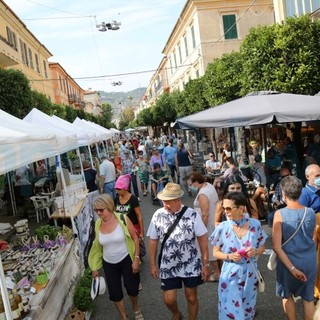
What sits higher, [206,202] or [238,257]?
[206,202]

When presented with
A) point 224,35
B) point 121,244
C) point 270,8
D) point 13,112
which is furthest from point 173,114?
point 121,244

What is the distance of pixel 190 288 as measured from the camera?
12.3ft

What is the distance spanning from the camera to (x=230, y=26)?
28422 mm

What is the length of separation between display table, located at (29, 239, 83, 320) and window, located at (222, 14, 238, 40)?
2578 centimetres

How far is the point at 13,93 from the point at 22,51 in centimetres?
1755

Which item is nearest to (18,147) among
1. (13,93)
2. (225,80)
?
(13,93)

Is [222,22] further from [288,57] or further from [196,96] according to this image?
[288,57]

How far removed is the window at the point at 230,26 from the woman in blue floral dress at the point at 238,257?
1068 inches

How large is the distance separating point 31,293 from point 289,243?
2.64m

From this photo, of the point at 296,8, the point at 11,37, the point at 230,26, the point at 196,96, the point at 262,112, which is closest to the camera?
the point at 262,112

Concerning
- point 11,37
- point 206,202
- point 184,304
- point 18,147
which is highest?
point 11,37

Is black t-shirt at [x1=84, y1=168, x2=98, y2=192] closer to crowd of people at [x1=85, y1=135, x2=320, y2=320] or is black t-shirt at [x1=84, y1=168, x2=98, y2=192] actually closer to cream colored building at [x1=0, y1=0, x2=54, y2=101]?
crowd of people at [x1=85, y1=135, x2=320, y2=320]

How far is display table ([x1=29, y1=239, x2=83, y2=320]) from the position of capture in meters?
3.67

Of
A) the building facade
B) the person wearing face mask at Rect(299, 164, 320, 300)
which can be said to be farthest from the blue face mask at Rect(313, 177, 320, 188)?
the building facade
